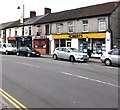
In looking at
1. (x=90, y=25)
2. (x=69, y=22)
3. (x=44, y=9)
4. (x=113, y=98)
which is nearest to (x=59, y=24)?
(x=69, y=22)

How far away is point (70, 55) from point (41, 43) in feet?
50.4

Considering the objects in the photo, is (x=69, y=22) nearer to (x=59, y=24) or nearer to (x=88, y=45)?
(x=59, y=24)

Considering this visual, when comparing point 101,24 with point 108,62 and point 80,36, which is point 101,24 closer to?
point 80,36

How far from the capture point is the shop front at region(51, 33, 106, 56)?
3091cm

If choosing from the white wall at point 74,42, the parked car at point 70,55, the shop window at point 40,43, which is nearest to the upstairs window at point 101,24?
the white wall at point 74,42

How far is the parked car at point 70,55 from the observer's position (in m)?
25.5

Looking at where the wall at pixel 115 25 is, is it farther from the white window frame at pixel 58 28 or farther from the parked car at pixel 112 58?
the white window frame at pixel 58 28

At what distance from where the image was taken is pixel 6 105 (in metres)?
7.27

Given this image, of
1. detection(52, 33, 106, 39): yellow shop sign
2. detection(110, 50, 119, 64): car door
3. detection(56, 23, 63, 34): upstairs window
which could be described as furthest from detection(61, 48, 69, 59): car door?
detection(56, 23, 63, 34): upstairs window

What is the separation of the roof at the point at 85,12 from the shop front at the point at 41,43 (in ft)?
8.42

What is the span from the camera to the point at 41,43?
41031mm

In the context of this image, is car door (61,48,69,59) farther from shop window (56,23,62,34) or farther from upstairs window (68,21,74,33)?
shop window (56,23,62,34)

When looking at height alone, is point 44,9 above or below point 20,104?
above

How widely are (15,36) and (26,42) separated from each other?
3.88m
